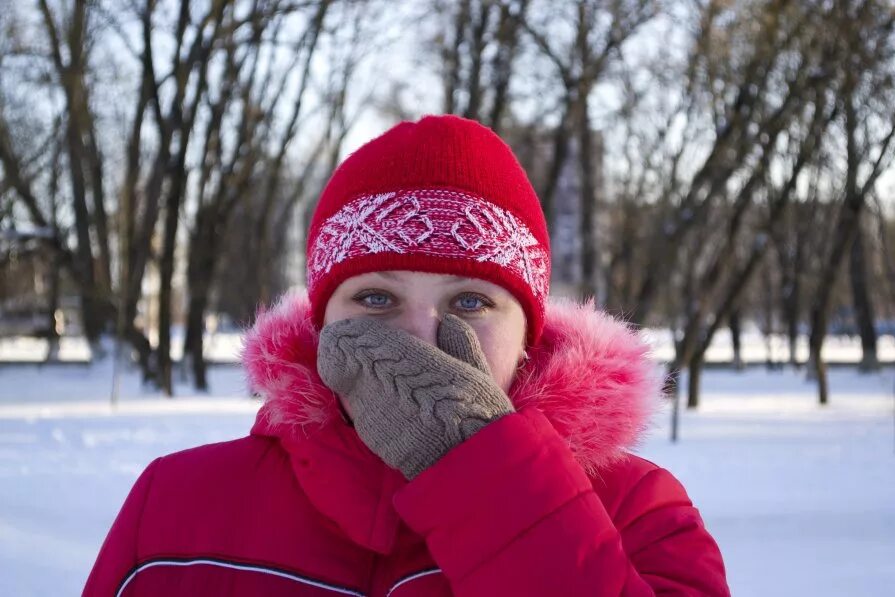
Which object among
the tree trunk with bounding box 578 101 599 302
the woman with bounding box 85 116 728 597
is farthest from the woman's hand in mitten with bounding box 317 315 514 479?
the tree trunk with bounding box 578 101 599 302

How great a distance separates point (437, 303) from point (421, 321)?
6cm

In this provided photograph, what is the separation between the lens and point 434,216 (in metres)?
1.44

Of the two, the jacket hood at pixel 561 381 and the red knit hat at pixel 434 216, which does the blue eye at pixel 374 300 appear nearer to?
the red knit hat at pixel 434 216

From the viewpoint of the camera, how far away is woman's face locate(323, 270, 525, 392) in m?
1.40

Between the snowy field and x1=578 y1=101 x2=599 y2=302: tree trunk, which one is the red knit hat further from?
x1=578 y1=101 x2=599 y2=302: tree trunk

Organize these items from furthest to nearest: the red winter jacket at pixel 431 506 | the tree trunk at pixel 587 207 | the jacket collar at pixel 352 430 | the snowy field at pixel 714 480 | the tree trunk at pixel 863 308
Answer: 1. the tree trunk at pixel 863 308
2. the tree trunk at pixel 587 207
3. the snowy field at pixel 714 480
4. the jacket collar at pixel 352 430
5. the red winter jacket at pixel 431 506

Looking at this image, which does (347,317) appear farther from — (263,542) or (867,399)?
(867,399)

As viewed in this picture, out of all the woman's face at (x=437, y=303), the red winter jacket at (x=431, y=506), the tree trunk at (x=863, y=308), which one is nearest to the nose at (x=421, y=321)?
the woman's face at (x=437, y=303)

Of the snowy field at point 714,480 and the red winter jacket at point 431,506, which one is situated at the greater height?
the red winter jacket at point 431,506

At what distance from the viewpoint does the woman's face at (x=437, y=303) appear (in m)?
1.40

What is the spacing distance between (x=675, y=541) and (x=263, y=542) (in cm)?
72

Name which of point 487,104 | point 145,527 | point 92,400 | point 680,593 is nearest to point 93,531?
point 145,527

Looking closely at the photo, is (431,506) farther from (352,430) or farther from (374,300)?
(374,300)

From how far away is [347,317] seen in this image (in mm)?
1404
